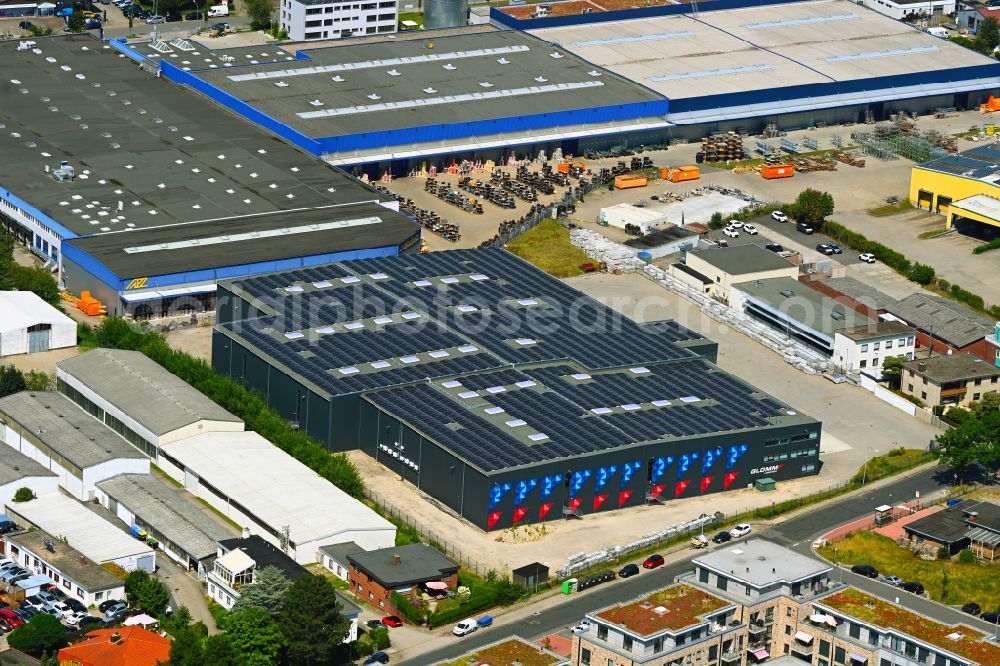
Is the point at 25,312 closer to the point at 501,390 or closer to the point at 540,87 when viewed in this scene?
the point at 501,390

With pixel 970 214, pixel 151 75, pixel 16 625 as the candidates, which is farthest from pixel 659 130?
pixel 16 625

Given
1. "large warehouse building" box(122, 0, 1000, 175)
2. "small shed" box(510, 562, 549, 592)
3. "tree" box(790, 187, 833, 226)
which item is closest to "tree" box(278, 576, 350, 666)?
"small shed" box(510, 562, 549, 592)

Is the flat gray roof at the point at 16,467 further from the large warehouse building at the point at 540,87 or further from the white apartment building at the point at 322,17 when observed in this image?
the white apartment building at the point at 322,17

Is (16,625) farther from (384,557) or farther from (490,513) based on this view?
(490,513)

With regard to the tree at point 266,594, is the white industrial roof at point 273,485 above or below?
below

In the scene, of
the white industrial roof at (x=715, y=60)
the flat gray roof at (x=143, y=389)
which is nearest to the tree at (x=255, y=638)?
the flat gray roof at (x=143, y=389)
